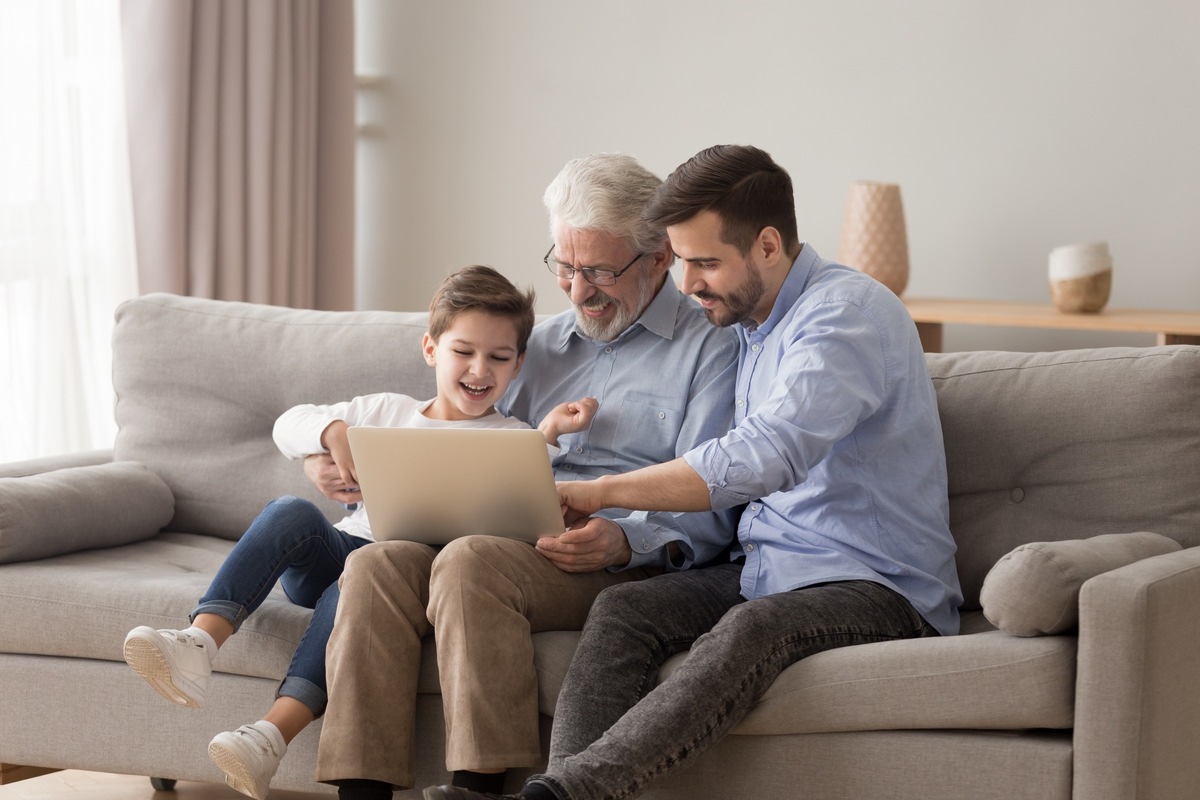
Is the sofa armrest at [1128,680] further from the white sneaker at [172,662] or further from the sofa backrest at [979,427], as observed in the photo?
the white sneaker at [172,662]

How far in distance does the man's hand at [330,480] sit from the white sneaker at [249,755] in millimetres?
507

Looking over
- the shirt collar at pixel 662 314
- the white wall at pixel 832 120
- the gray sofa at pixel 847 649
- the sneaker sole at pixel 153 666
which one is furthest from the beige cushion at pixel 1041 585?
the white wall at pixel 832 120

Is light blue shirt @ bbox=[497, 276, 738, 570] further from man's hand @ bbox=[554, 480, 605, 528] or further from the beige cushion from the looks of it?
the beige cushion

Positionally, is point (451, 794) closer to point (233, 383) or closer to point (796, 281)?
point (796, 281)

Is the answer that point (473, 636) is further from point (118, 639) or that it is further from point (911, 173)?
point (911, 173)

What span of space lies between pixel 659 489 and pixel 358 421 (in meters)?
0.72

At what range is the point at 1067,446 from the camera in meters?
2.07

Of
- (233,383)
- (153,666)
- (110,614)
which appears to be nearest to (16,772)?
(110,614)

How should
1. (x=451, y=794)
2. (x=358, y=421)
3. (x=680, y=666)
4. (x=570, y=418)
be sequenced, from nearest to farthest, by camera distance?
(x=451, y=794), (x=680, y=666), (x=570, y=418), (x=358, y=421)

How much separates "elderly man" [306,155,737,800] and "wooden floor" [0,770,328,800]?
596 millimetres

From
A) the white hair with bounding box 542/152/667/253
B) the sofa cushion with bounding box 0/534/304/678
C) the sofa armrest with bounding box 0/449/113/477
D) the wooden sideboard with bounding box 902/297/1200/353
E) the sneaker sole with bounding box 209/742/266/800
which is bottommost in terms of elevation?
the sneaker sole with bounding box 209/742/266/800

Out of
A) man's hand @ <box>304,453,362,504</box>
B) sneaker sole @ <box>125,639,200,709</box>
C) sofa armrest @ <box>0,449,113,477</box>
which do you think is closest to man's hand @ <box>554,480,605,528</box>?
man's hand @ <box>304,453,362,504</box>

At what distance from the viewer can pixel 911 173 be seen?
3543 millimetres

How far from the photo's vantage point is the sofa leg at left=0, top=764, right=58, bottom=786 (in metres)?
2.24
